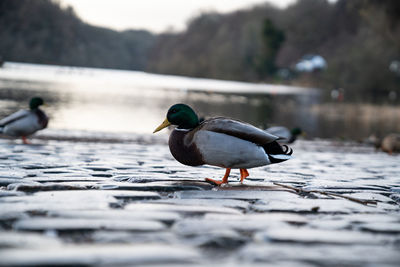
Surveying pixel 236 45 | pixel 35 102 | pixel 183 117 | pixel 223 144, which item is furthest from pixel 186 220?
pixel 236 45

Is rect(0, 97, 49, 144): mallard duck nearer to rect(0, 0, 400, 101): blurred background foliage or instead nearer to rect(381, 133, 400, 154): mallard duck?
rect(381, 133, 400, 154): mallard duck

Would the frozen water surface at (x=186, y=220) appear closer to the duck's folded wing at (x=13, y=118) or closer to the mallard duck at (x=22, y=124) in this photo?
the mallard duck at (x=22, y=124)

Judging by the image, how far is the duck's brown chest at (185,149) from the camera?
321 cm

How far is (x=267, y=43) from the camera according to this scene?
245ft

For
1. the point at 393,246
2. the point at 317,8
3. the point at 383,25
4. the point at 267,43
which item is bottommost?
Result: the point at 393,246

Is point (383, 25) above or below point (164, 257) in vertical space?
above

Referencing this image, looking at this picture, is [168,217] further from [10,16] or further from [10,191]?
[10,16]

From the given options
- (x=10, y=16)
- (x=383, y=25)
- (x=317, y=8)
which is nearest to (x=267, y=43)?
(x=317, y=8)

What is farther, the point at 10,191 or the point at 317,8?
the point at 317,8

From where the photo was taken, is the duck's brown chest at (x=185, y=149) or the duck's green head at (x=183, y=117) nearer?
the duck's brown chest at (x=185, y=149)

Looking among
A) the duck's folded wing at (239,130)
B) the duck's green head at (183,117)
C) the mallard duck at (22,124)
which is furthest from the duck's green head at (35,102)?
the duck's folded wing at (239,130)

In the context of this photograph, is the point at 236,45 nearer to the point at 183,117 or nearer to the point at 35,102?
the point at 35,102

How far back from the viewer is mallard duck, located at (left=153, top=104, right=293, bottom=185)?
3.17 m

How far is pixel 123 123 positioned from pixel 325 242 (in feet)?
44.3
